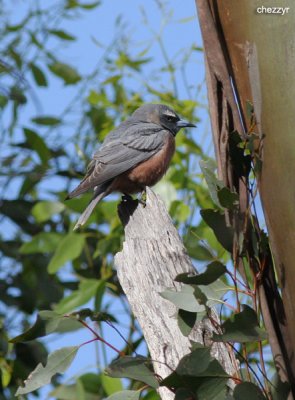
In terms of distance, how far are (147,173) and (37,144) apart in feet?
2.16

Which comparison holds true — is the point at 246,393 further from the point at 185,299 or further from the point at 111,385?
the point at 111,385

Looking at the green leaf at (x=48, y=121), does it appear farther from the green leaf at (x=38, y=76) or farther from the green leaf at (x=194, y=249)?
the green leaf at (x=194, y=249)

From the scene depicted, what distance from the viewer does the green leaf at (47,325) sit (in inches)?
93.2

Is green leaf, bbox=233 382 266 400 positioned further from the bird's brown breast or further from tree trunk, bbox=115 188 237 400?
the bird's brown breast

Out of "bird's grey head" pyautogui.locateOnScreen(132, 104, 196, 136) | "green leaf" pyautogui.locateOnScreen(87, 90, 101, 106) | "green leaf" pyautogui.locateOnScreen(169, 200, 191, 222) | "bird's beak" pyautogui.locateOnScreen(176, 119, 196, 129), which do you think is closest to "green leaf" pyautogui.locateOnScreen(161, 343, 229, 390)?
"green leaf" pyautogui.locateOnScreen(169, 200, 191, 222)

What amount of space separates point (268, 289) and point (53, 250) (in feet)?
8.85

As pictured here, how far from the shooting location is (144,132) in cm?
517

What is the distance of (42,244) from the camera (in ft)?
15.6

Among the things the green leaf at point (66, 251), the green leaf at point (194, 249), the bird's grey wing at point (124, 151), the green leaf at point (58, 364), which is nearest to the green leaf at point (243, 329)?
the green leaf at point (58, 364)

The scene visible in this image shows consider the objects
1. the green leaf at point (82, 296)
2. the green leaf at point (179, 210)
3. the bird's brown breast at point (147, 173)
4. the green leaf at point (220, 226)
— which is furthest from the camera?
the bird's brown breast at point (147, 173)

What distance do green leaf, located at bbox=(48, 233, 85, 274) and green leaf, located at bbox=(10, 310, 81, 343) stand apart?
2048 millimetres

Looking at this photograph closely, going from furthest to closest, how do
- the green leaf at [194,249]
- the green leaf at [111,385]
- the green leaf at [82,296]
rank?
the green leaf at [82,296] → the green leaf at [194,249] → the green leaf at [111,385]

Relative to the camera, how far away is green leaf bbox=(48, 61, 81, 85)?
5301mm

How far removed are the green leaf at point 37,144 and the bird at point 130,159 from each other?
0.34m
